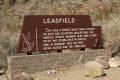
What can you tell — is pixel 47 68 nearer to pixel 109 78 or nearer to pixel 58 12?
pixel 109 78

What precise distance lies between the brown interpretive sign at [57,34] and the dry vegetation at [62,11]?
2.14 m

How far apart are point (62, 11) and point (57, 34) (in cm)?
553

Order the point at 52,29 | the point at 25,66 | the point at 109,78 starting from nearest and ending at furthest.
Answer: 1. the point at 109,78
2. the point at 25,66
3. the point at 52,29

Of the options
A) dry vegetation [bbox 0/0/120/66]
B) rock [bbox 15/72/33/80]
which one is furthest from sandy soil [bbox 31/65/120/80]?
dry vegetation [bbox 0/0/120/66]

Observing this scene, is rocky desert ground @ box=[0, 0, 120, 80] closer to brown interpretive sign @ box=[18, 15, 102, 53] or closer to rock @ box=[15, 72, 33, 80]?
brown interpretive sign @ box=[18, 15, 102, 53]

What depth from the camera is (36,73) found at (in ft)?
36.7

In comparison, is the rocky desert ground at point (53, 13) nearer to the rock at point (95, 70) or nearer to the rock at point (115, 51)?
the rock at point (115, 51)

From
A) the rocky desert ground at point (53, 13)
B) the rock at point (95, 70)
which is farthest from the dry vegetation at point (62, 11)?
the rock at point (95, 70)

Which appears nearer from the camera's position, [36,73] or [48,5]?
[36,73]

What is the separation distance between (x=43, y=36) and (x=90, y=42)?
1978 mm

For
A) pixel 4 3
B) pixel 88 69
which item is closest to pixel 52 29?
pixel 88 69

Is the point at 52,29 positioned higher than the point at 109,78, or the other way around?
the point at 52,29

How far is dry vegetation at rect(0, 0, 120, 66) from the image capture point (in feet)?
49.7

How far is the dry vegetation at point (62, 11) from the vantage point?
15.1 m
